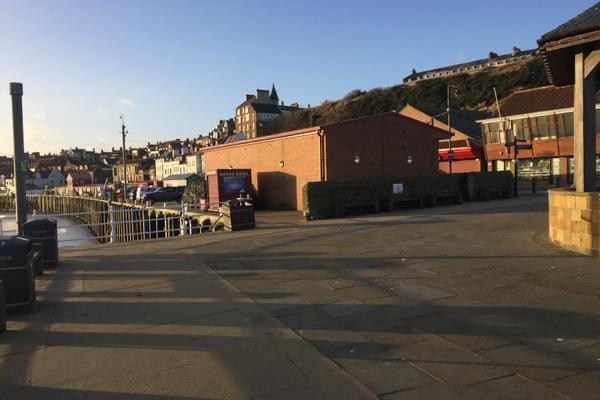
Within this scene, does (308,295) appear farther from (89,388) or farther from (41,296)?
(41,296)

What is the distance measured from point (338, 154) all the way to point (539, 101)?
34624mm

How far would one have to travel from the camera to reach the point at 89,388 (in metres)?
4.56

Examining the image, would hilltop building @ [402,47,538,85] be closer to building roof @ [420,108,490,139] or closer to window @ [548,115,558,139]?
building roof @ [420,108,490,139]

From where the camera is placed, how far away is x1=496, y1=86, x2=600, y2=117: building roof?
1937 inches

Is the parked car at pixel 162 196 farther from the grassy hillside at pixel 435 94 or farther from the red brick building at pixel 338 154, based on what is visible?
the grassy hillside at pixel 435 94

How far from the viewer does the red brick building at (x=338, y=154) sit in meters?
26.0

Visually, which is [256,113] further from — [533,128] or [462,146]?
[533,128]

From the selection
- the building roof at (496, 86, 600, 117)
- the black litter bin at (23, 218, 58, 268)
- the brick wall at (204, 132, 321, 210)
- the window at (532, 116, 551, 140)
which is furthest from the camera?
the window at (532, 116, 551, 140)

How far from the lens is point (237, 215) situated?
58.0 feet

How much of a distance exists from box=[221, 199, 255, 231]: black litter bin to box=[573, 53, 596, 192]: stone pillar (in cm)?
1065

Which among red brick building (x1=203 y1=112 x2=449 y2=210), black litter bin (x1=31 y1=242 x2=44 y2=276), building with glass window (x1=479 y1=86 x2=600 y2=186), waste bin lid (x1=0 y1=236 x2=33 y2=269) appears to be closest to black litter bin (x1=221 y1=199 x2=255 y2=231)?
black litter bin (x1=31 y1=242 x2=44 y2=276)

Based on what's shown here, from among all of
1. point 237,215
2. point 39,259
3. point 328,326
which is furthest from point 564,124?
point 328,326

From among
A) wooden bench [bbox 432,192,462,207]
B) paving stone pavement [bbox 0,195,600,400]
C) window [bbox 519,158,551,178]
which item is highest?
window [bbox 519,158,551,178]

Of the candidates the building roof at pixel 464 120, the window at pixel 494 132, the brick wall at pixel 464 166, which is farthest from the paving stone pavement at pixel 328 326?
the building roof at pixel 464 120
